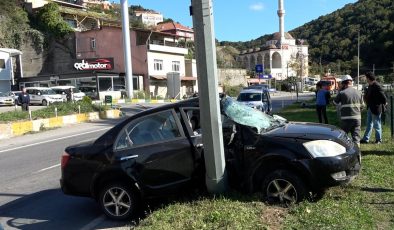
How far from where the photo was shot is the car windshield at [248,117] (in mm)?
6516

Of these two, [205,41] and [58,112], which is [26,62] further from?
[205,41]

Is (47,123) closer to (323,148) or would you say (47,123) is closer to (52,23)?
(323,148)

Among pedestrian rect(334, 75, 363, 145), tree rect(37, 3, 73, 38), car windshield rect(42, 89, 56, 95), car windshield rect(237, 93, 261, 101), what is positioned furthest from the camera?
tree rect(37, 3, 73, 38)

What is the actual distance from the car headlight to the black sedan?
0.04 ft

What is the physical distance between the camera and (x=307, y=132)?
20.8 ft

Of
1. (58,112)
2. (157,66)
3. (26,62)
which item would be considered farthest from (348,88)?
(26,62)

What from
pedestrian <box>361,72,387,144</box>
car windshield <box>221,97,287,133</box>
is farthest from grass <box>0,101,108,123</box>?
car windshield <box>221,97,287,133</box>

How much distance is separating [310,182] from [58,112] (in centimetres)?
2259

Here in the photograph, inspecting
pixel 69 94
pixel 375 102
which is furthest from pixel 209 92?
pixel 69 94

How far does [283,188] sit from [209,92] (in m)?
1.61

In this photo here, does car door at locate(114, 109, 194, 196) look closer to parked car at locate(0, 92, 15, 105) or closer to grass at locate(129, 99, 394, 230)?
grass at locate(129, 99, 394, 230)

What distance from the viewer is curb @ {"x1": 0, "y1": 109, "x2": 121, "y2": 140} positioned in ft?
67.6


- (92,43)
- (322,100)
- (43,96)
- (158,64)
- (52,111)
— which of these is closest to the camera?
(322,100)

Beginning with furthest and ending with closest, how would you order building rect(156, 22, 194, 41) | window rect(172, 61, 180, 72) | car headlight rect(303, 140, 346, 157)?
1. building rect(156, 22, 194, 41)
2. window rect(172, 61, 180, 72)
3. car headlight rect(303, 140, 346, 157)
